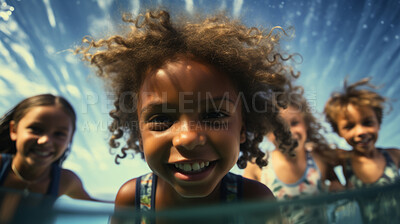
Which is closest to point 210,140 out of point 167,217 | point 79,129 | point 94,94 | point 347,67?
point 167,217

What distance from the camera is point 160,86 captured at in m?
0.47

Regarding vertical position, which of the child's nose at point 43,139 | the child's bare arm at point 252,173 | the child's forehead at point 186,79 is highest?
the child's forehead at point 186,79

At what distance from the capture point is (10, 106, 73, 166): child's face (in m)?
0.83

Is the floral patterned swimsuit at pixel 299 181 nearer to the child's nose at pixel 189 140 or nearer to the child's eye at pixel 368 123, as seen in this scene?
the child's eye at pixel 368 123

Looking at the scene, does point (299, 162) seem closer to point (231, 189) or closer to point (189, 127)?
point (231, 189)

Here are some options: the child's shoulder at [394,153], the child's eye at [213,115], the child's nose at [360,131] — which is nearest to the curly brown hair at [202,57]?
the child's eye at [213,115]

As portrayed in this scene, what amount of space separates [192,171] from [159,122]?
4.3 inches

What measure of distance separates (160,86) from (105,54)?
26 cm

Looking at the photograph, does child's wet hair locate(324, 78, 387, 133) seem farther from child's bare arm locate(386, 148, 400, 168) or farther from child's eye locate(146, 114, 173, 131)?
child's eye locate(146, 114, 173, 131)

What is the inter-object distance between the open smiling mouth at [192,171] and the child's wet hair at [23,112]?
668 millimetres

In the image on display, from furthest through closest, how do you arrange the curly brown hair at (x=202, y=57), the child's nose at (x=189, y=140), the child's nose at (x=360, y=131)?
the child's nose at (x=360, y=131), the curly brown hair at (x=202, y=57), the child's nose at (x=189, y=140)

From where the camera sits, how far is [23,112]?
0.96m

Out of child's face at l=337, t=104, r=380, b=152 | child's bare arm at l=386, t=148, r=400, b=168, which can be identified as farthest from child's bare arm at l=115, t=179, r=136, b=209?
child's bare arm at l=386, t=148, r=400, b=168

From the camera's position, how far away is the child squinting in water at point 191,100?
0.45 metres
